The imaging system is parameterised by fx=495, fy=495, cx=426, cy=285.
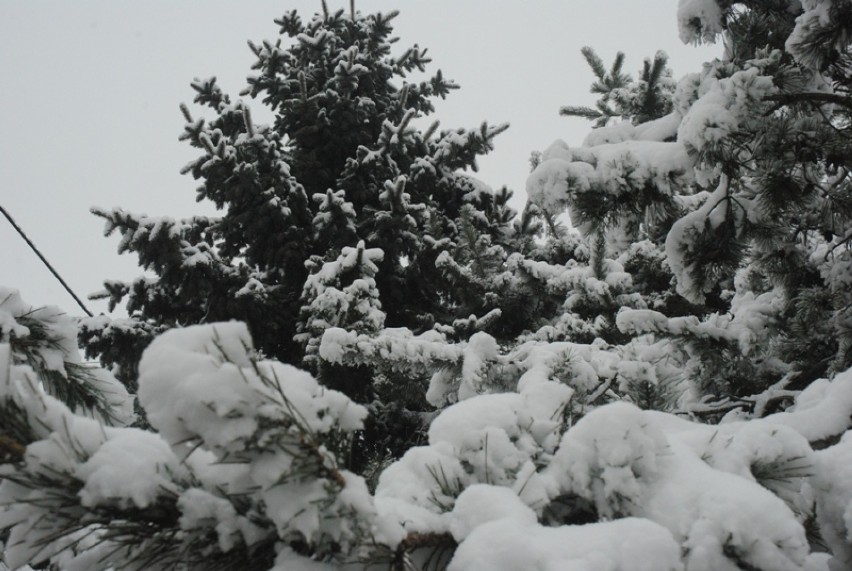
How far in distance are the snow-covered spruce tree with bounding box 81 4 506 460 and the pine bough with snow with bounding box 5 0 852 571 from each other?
42mm

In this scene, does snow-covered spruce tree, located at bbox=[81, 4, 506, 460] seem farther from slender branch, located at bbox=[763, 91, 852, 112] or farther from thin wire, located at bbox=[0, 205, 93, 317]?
slender branch, located at bbox=[763, 91, 852, 112]

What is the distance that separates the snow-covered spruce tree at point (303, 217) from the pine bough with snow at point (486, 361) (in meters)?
0.04

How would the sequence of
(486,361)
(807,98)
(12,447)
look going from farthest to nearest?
(486,361) → (807,98) → (12,447)

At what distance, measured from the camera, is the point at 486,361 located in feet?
9.78

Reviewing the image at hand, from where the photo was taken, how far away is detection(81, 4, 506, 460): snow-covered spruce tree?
533 centimetres

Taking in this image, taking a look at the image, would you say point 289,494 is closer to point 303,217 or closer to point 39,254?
point 39,254

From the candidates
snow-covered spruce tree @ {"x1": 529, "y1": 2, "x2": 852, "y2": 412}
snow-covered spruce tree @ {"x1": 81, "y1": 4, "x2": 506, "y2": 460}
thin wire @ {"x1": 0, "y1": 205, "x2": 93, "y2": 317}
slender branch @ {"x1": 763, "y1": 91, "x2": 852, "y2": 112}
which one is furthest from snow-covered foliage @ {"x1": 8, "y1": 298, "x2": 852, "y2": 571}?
snow-covered spruce tree @ {"x1": 81, "y1": 4, "x2": 506, "y2": 460}

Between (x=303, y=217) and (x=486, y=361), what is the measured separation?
14.3 ft

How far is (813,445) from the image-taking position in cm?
152

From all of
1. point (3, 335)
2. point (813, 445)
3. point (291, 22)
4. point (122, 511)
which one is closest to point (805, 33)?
point (813, 445)

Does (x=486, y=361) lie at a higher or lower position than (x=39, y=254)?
lower

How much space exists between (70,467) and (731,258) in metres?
3.54

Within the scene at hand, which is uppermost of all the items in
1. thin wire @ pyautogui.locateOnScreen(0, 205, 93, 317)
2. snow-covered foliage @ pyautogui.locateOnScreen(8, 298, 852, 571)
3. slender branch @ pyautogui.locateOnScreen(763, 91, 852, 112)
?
slender branch @ pyautogui.locateOnScreen(763, 91, 852, 112)

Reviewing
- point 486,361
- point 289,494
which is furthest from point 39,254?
point 486,361
